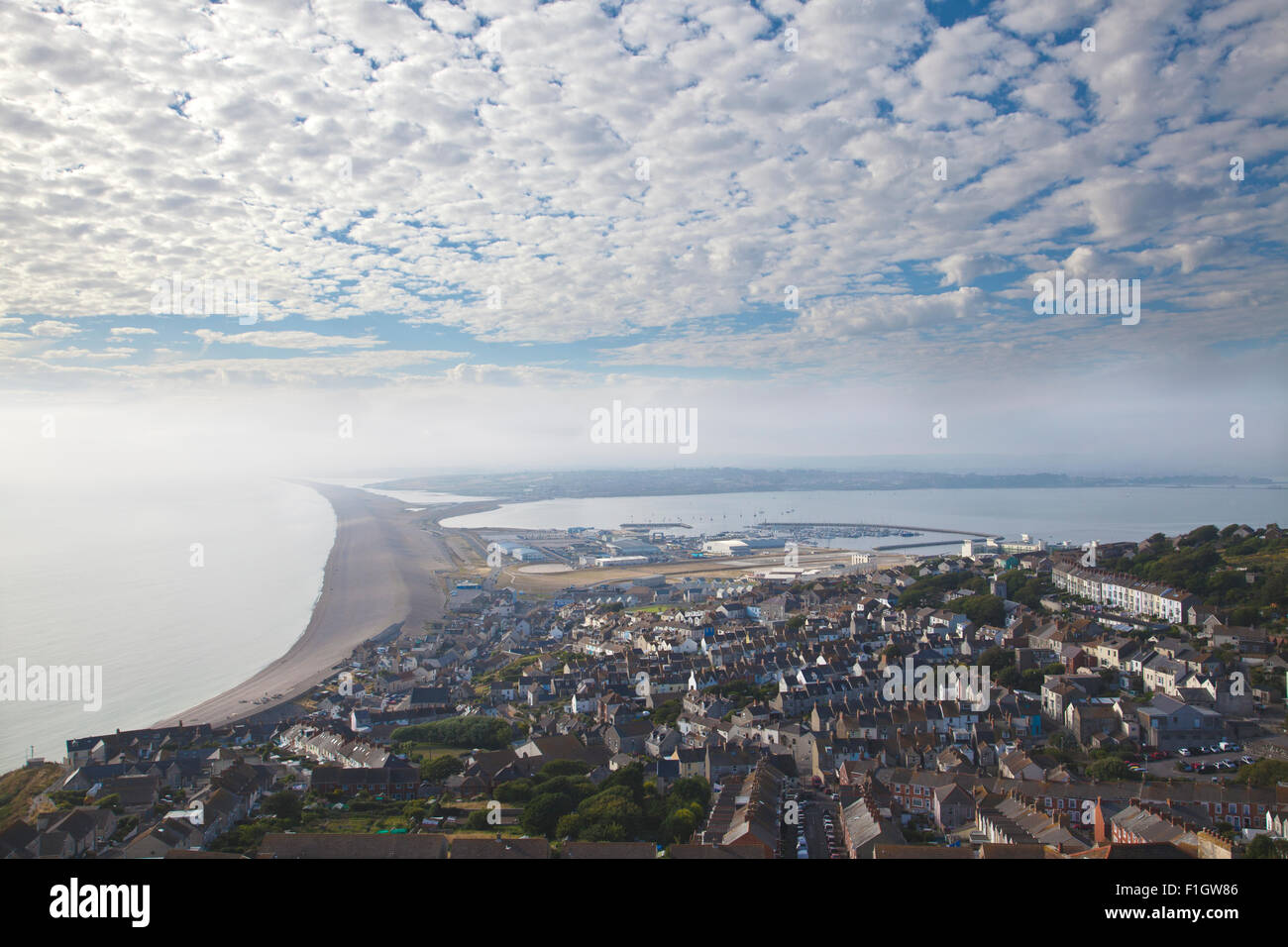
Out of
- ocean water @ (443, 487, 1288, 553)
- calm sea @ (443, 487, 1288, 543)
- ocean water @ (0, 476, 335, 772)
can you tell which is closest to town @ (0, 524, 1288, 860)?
ocean water @ (0, 476, 335, 772)

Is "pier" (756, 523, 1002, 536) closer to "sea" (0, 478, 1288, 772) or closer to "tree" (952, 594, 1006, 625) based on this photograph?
"sea" (0, 478, 1288, 772)

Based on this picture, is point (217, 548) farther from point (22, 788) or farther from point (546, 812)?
point (546, 812)

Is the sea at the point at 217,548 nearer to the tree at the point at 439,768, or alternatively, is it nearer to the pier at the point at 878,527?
the pier at the point at 878,527

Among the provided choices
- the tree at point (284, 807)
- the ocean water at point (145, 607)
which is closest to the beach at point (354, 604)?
the ocean water at point (145, 607)

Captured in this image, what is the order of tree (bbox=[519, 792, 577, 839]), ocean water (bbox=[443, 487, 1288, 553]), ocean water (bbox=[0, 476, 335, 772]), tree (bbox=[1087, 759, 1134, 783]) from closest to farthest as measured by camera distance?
1. tree (bbox=[519, 792, 577, 839])
2. tree (bbox=[1087, 759, 1134, 783])
3. ocean water (bbox=[0, 476, 335, 772])
4. ocean water (bbox=[443, 487, 1288, 553])

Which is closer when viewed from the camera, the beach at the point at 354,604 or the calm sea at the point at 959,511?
the beach at the point at 354,604

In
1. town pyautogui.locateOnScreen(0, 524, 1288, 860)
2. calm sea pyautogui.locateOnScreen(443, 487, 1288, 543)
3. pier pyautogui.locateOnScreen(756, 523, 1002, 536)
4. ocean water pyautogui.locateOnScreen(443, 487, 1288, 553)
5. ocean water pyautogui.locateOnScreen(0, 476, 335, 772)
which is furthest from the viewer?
pier pyautogui.locateOnScreen(756, 523, 1002, 536)

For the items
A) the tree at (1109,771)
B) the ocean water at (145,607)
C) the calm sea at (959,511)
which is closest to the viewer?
the tree at (1109,771)
